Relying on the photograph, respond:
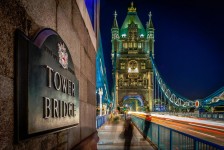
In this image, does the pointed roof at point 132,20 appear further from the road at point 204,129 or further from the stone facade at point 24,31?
the stone facade at point 24,31

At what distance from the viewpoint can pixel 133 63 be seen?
12431 cm

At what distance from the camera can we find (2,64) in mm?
1809

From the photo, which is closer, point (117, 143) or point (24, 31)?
point (24, 31)

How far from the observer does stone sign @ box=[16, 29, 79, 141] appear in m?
2.02

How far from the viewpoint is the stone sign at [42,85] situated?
202 centimetres

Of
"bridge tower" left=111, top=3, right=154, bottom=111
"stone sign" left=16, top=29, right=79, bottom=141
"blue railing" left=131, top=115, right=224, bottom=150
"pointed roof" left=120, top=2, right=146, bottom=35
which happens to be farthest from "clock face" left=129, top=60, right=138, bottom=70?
"stone sign" left=16, top=29, right=79, bottom=141

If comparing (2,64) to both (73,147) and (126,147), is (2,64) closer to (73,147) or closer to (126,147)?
(73,147)

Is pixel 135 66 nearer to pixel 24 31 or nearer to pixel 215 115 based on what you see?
pixel 215 115

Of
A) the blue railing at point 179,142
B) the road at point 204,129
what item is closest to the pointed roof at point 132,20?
the road at point 204,129

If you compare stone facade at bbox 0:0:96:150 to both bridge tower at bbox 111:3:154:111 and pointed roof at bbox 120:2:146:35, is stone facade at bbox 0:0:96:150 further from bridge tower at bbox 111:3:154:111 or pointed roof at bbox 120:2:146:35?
pointed roof at bbox 120:2:146:35

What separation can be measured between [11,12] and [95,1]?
600cm

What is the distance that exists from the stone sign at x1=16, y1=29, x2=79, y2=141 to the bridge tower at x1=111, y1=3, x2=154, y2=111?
360 feet

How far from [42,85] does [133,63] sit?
12240 cm

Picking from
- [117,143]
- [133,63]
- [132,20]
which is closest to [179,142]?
[117,143]
